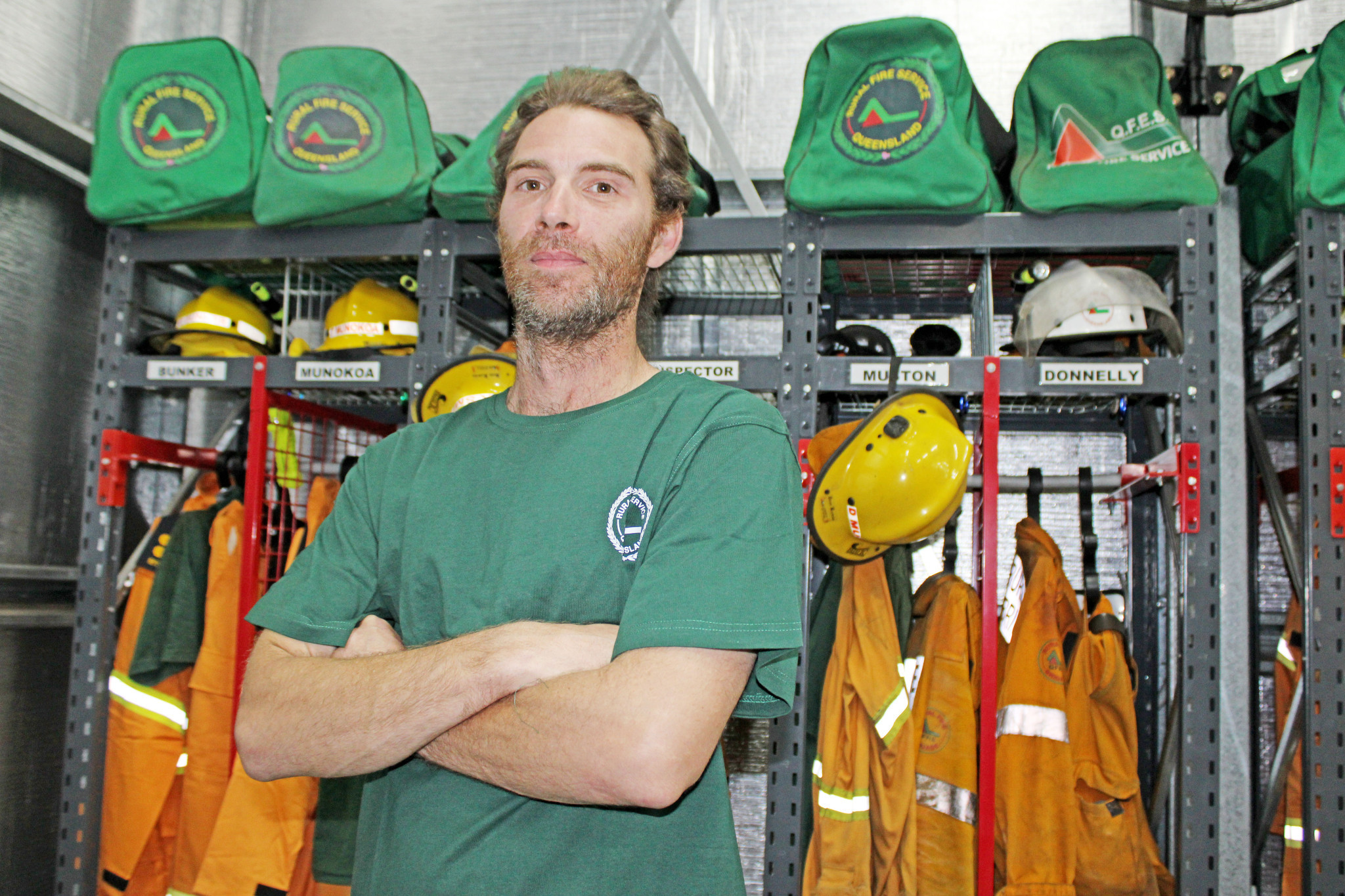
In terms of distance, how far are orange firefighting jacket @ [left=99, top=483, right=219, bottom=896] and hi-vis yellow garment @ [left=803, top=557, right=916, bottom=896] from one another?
1.77 m

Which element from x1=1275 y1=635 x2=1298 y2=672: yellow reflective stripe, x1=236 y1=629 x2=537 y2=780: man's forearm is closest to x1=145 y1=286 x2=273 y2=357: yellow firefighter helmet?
x1=236 y1=629 x2=537 y2=780: man's forearm

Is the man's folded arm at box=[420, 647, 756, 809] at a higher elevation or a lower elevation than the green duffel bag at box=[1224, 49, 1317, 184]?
lower

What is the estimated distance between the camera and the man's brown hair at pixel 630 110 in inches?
51.3

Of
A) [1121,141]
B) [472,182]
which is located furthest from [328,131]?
[1121,141]

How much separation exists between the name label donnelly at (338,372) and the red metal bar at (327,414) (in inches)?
7.1

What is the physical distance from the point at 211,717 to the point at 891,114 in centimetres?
244

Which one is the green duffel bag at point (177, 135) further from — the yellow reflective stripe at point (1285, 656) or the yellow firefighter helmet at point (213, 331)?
the yellow reflective stripe at point (1285, 656)

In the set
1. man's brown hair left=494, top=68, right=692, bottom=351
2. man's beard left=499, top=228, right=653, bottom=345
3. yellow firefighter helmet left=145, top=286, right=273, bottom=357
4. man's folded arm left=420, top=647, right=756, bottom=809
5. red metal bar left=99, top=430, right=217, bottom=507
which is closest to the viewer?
man's folded arm left=420, top=647, right=756, bottom=809

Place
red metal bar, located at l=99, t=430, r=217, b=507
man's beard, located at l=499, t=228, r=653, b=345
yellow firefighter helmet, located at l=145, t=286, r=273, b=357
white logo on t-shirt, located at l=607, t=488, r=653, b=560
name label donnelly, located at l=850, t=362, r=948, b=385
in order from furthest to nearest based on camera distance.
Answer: yellow firefighter helmet, located at l=145, t=286, r=273, b=357, red metal bar, located at l=99, t=430, r=217, b=507, name label donnelly, located at l=850, t=362, r=948, b=385, man's beard, located at l=499, t=228, r=653, b=345, white logo on t-shirt, located at l=607, t=488, r=653, b=560

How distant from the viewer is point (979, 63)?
128 inches

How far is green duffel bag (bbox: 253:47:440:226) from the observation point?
8.05 feet

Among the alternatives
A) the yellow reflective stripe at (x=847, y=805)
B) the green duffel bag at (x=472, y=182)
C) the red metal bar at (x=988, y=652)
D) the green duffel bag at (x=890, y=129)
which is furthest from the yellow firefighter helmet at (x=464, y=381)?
the yellow reflective stripe at (x=847, y=805)

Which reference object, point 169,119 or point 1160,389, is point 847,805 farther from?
point 169,119

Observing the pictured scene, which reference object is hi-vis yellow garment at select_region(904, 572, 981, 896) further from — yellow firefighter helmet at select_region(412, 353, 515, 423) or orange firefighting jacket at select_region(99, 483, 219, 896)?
orange firefighting jacket at select_region(99, 483, 219, 896)
